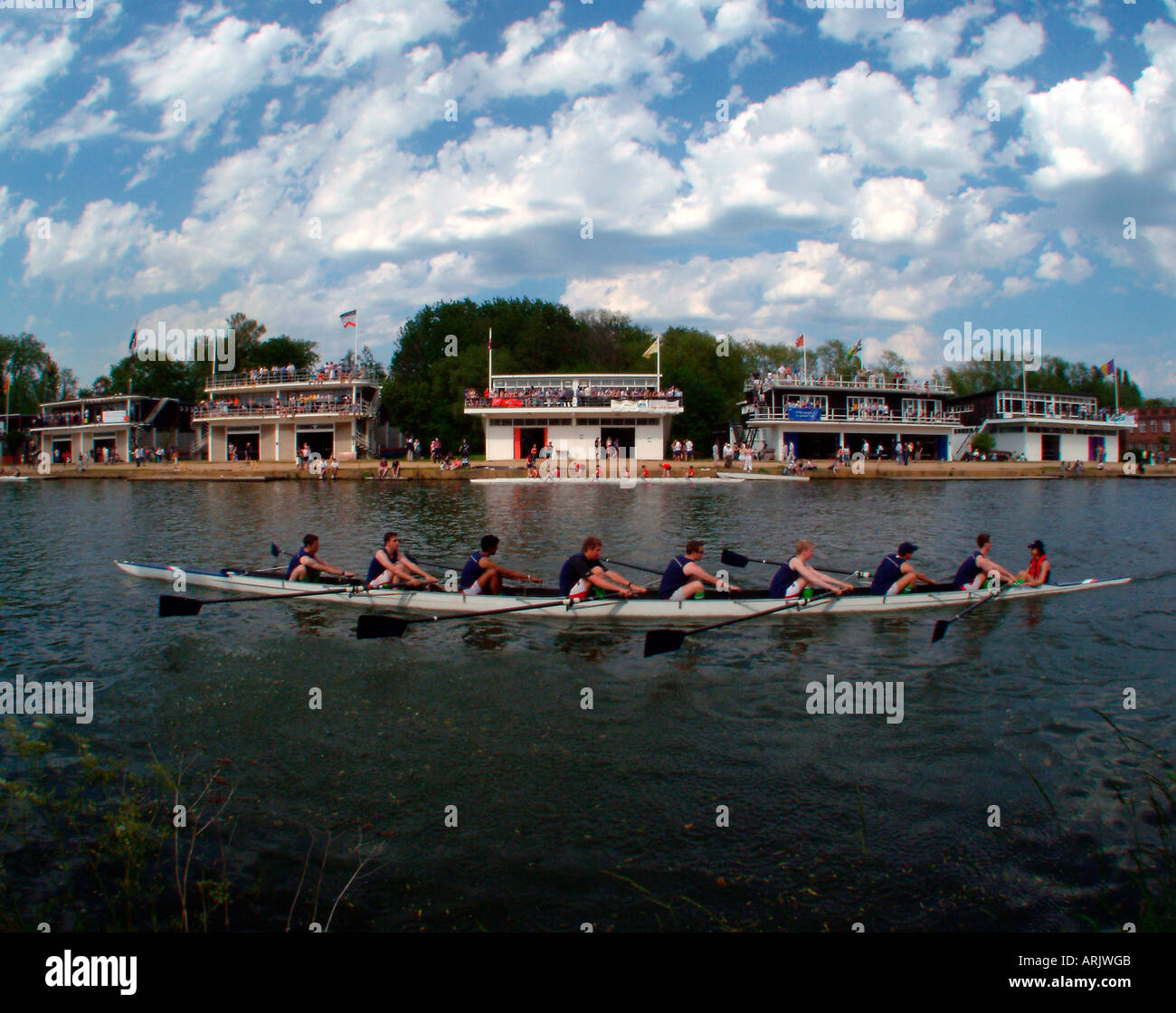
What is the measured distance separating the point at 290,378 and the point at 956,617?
6446 cm

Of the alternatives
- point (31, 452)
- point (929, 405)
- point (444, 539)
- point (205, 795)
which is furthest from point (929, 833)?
point (31, 452)

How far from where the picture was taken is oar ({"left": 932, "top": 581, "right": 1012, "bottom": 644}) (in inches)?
482

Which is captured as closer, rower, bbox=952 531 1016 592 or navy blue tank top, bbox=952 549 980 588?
rower, bbox=952 531 1016 592

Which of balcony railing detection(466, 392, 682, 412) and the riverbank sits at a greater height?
balcony railing detection(466, 392, 682, 412)

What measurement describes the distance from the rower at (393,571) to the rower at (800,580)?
6580 millimetres

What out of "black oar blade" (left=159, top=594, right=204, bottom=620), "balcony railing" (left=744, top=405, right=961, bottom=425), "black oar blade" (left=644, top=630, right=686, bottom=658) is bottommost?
"black oar blade" (left=644, top=630, right=686, bottom=658)

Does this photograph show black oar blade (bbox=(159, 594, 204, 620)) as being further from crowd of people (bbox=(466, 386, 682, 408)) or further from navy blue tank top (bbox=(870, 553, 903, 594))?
crowd of people (bbox=(466, 386, 682, 408))

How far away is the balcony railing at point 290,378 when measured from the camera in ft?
212

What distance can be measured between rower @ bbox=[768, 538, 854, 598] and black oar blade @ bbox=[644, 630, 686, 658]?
322 cm

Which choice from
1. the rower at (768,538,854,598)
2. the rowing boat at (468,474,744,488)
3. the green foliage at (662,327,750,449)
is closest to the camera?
the rower at (768,538,854,598)

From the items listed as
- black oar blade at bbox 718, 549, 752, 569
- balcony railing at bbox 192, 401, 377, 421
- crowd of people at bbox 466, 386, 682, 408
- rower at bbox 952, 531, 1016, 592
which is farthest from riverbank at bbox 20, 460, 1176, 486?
rower at bbox 952, 531, 1016, 592

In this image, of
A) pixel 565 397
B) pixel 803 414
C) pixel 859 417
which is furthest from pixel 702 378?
pixel 565 397

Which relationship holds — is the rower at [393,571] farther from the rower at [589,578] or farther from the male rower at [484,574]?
the rower at [589,578]
